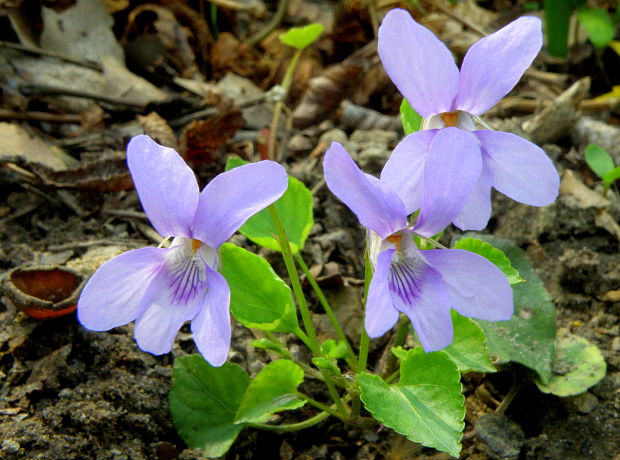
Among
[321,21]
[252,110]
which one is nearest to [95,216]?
[252,110]

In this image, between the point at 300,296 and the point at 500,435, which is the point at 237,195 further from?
the point at 500,435

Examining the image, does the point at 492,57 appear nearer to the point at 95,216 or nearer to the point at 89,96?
the point at 95,216

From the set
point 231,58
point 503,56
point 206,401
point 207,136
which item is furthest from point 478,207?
point 231,58

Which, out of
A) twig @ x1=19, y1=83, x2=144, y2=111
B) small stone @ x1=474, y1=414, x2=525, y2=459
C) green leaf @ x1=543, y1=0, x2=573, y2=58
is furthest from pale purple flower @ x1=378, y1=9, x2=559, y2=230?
green leaf @ x1=543, y1=0, x2=573, y2=58

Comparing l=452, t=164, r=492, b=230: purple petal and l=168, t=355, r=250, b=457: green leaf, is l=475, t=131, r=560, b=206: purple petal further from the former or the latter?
l=168, t=355, r=250, b=457: green leaf

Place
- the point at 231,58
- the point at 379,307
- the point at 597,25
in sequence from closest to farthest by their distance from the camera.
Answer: the point at 379,307 < the point at 597,25 < the point at 231,58
